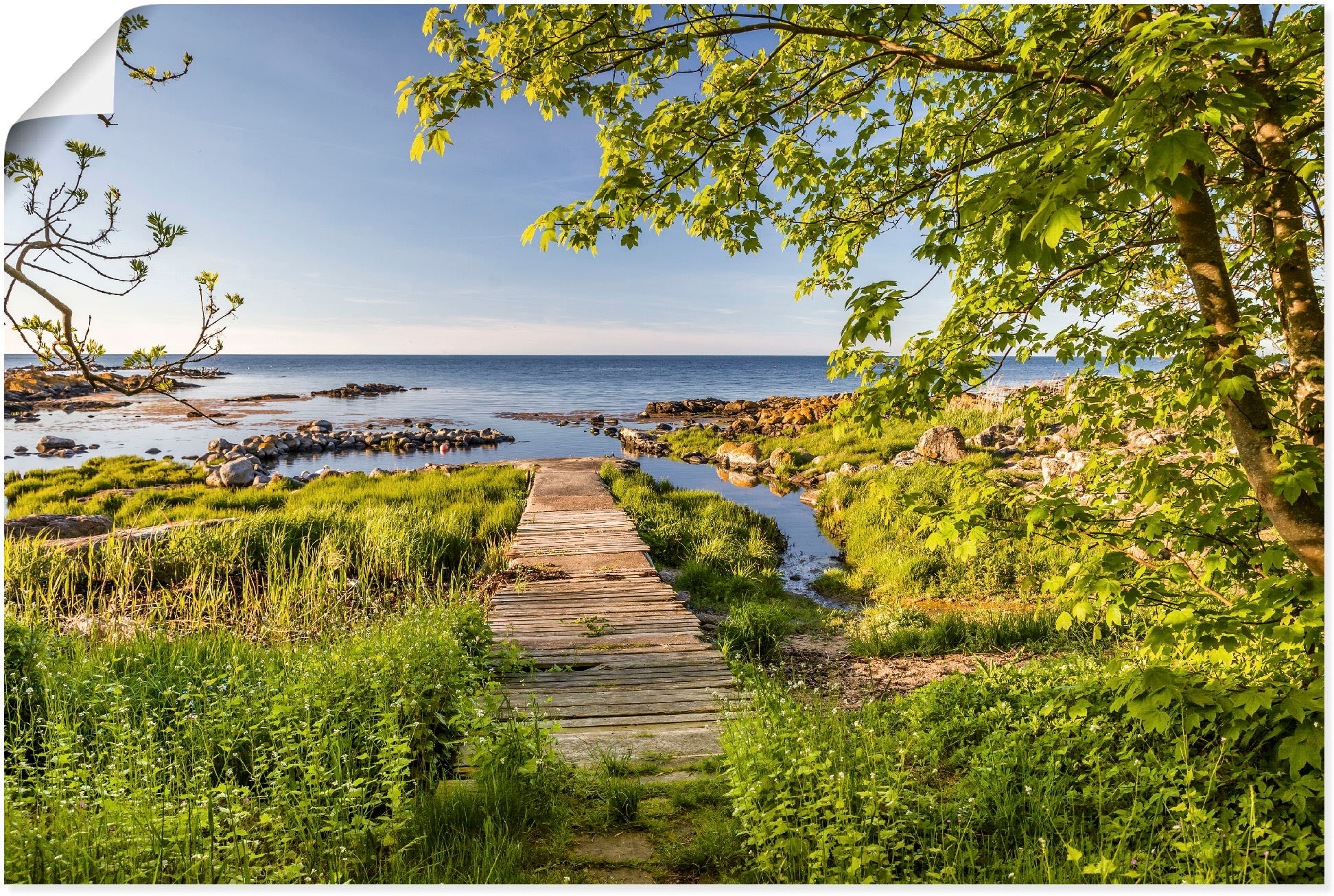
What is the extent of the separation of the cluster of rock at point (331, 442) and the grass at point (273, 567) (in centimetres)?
955

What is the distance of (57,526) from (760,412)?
2698 cm

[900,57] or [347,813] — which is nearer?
[347,813]

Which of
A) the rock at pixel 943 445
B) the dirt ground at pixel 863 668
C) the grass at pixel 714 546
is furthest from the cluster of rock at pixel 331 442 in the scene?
the rock at pixel 943 445

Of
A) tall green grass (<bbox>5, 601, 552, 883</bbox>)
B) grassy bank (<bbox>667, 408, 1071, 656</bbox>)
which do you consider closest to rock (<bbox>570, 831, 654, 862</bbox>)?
tall green grass (<bbox>5, 601, 552, 883</bbox>)

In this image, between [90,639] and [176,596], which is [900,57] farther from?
[176,596]

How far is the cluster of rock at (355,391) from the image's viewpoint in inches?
1693

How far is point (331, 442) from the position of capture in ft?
74.9

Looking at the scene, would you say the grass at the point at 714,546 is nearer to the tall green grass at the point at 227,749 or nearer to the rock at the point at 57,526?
the tall green grass at the point at 227,749

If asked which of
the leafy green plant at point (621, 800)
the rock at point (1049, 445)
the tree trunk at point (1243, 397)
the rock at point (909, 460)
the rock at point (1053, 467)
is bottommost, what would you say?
Result: the leafy green plant at point (621, 800)

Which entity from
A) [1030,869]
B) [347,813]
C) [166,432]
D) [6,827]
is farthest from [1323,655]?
[166,432]

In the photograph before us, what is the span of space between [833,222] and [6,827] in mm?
4180

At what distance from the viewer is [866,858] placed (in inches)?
78.9

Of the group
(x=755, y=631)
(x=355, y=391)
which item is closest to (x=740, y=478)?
(x=755, y=631)

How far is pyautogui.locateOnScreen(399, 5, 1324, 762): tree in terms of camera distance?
7.10 ft
